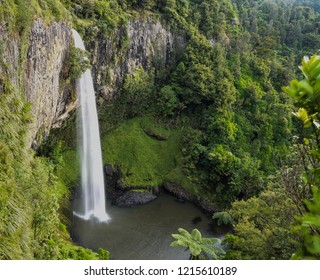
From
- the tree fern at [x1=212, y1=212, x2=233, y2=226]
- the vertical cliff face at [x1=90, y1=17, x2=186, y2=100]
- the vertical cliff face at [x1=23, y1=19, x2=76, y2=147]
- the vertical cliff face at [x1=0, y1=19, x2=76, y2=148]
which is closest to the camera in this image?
the vertical cliff face at [x1=0, y1=19, x2=76, y2=148]

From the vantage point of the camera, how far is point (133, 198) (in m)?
22.8

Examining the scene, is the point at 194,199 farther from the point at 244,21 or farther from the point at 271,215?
the point at 244,21

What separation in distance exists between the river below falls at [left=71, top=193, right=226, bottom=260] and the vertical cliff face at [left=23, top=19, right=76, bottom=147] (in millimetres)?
6457

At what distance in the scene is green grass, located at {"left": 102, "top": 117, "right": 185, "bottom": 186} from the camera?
24531 millimetres

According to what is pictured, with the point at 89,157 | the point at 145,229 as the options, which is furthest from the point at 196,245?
the point at 89,157

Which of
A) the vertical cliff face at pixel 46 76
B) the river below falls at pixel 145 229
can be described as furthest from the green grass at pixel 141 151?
the vertical cliff face at pixel 46 76

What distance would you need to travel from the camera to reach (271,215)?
44.4ft

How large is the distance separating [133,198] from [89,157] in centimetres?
453

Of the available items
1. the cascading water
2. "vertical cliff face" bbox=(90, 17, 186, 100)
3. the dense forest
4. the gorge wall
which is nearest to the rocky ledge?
the dense forest

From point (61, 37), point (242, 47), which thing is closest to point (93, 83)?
point (61, 37)

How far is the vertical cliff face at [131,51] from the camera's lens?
75.3 feet

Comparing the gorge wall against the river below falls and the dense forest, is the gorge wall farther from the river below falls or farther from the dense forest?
the river below falls

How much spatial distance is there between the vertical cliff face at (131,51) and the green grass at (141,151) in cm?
362

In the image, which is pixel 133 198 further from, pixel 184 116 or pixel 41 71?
pixel 41 71
